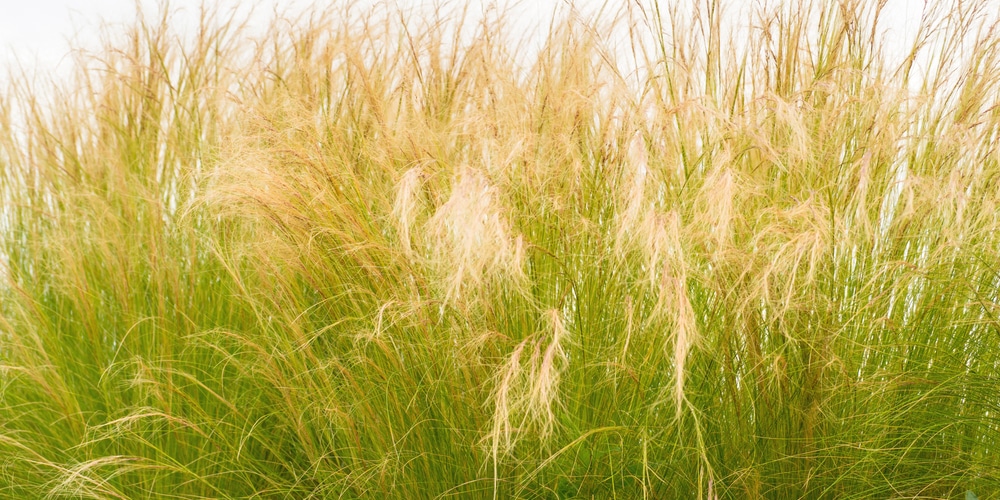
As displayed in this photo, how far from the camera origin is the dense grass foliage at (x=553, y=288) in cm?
264

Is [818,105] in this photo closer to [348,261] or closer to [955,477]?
[955,477]

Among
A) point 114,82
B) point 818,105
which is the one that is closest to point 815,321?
point 818,105

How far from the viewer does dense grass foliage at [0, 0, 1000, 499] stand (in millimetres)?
2639

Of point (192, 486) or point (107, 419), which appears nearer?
point (192, 486)

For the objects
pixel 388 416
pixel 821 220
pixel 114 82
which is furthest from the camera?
pixel 114 82

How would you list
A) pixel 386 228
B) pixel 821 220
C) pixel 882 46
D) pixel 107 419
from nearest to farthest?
pixel 821 220
pixel 386 228
pixel 107 419
pixel 882 46

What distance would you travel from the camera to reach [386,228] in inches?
121

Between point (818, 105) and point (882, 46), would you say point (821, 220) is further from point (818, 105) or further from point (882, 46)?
point (882, 46)

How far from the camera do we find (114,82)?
4.46 metres

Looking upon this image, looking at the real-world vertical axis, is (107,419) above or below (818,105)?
below

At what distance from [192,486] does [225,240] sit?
824 millimetres

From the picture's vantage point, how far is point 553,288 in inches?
118

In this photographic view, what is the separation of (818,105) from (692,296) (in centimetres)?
104

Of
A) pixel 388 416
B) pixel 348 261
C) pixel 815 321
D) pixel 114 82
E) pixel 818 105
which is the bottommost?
pixel 388 416
